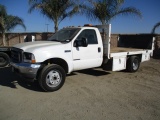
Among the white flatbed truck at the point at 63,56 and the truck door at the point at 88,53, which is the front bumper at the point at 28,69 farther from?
the truck door at the point at 88,53

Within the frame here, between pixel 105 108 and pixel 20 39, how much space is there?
1406 centimetres

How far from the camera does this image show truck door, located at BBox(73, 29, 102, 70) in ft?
20.8

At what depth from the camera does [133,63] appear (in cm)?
873

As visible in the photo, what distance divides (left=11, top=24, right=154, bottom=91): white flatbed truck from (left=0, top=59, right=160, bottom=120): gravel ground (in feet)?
1.83

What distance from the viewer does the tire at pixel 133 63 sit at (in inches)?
336

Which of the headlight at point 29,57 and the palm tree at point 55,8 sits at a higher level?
the palm tree at point 55,8

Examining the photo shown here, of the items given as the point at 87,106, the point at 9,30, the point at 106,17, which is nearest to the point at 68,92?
the point at 87,106

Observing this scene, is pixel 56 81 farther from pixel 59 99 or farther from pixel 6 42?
pixel 6 42

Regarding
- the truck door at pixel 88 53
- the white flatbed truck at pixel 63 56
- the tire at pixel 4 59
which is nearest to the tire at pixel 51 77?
the white flatbed truck at pixel 63 56

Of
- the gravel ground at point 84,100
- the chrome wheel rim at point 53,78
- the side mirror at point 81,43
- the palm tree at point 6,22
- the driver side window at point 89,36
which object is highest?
the palm tree at point 6,22

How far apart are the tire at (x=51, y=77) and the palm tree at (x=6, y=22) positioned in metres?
10.7

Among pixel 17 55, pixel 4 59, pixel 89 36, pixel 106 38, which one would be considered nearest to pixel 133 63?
pixel 106 38

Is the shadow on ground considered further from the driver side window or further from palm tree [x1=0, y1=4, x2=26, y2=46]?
palm tree [x1=0, y1=4, x2=26, y2=46]

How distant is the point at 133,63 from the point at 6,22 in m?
11.1
